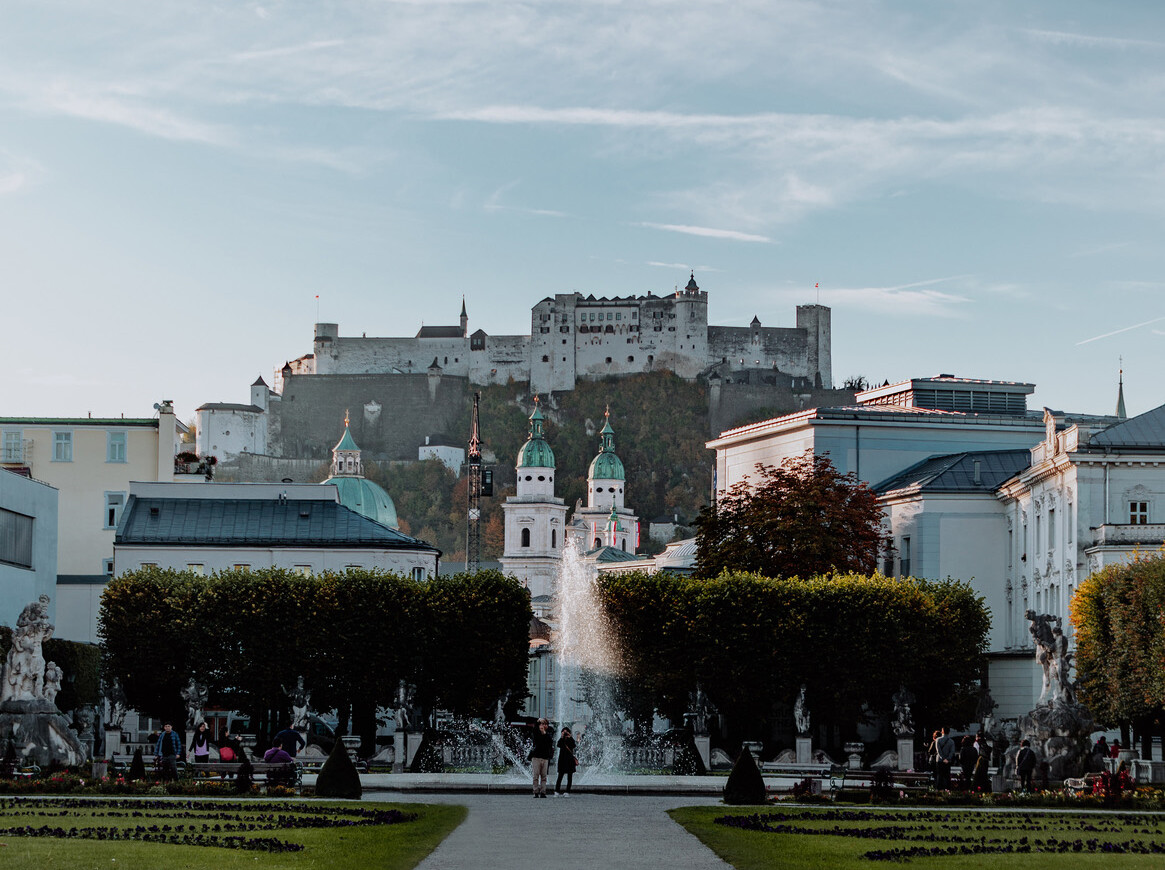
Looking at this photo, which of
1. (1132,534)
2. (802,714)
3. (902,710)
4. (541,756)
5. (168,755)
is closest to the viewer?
(541,756)

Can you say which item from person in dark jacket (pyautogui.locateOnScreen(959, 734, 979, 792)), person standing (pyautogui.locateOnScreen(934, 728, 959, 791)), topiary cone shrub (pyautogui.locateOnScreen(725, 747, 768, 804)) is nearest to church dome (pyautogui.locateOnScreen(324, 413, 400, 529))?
person in dark jacket (pyautogui.locateOnScreen(959, 734, 979, 792))

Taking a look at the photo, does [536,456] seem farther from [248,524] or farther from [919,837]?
[919,837]

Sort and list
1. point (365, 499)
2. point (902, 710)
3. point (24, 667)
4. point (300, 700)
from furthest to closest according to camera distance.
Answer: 1. point (365, 499)
2. point (902, 710)
3. point (300, 700)
4. point (24, 667)

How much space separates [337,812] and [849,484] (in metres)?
53.2

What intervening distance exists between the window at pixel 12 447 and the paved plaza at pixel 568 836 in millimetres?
57045

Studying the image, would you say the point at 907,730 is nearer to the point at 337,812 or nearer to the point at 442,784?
the point at 442,784

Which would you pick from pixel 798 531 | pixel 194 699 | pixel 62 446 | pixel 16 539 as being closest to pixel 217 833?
pixel 194 699

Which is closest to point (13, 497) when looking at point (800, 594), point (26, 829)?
point (800, 594)

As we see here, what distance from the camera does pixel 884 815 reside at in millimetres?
33188

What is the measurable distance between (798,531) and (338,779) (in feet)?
136

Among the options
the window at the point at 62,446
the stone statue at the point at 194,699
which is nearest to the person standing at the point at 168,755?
the stone statue at the point at 194,699

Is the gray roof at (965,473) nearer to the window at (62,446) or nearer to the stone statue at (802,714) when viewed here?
the stone statue at (802,714)

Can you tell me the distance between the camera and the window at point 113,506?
93.7 m

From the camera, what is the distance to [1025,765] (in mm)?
40688
